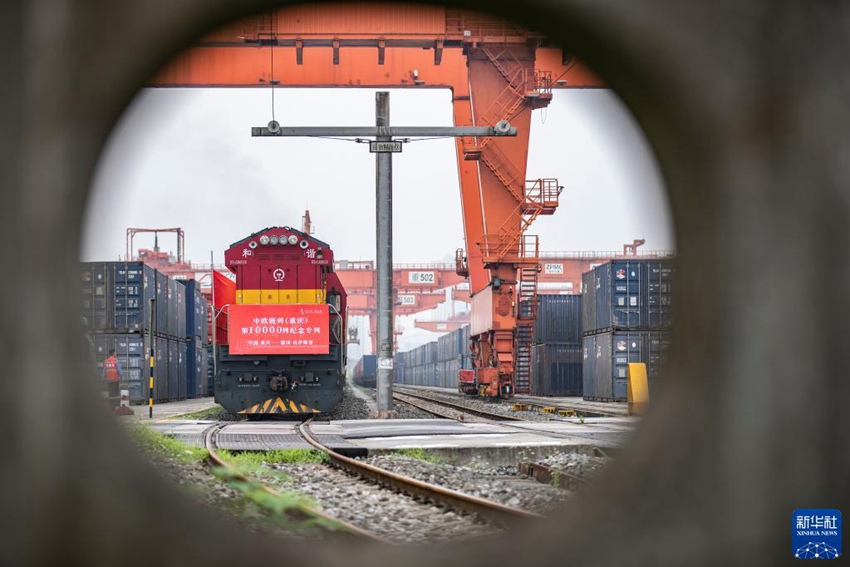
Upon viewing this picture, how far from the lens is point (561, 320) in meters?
33.2

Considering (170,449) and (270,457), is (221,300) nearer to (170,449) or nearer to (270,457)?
Result: (270,457)

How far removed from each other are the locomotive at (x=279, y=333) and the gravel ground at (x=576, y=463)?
312 inches

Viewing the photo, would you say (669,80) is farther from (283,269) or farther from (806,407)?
(283,269)

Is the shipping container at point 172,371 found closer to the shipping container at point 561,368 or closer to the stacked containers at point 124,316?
the stacked containers at point 124,316

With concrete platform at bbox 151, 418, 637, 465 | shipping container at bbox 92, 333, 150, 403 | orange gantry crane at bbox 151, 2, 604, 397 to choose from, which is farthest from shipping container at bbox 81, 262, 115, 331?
concrete platform at bbox 151, 418, 637, 465

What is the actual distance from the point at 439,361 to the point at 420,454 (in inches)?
1876

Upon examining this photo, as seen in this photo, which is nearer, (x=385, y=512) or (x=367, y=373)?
(x=385, y=512)

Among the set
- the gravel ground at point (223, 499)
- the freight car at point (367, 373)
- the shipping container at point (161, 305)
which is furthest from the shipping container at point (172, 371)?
the freight car at point (367, 373)

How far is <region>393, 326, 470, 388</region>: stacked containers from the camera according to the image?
45062 millimetres

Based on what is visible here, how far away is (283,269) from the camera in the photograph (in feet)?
54.8

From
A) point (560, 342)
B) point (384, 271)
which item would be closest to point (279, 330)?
point (384, 271)

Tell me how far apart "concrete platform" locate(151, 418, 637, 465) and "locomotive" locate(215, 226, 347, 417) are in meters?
1.48

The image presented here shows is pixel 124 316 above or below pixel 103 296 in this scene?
below

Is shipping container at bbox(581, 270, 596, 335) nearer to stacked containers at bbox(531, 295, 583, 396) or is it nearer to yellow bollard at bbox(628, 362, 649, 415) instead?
stacked containers at bbox(531, 295, 583, 396)
